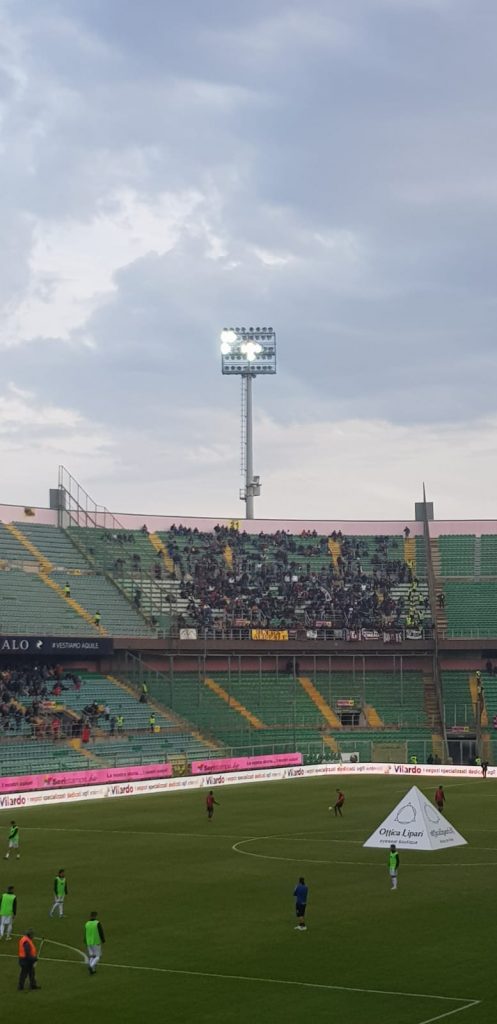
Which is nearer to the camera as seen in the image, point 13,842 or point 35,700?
point 13,842

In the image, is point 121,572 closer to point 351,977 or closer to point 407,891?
point 407,891

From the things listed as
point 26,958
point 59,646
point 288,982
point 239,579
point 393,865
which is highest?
point 239,579

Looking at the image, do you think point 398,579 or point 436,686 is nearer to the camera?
point 436,686

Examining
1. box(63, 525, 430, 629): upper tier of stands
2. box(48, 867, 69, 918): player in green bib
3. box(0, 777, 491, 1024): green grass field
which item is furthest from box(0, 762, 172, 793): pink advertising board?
box(48, 867, 69, 918): player in green bib

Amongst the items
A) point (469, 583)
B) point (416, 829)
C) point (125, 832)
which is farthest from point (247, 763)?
point (416, 829)

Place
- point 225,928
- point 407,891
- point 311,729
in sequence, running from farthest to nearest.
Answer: point 311,729
point 407,891
point 225,928

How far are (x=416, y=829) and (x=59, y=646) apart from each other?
1698 inches

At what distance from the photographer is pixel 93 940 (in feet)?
97.0

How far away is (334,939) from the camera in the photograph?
33188 mm

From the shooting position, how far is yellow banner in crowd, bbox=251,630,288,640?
100m

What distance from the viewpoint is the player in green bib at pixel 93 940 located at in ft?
96.5

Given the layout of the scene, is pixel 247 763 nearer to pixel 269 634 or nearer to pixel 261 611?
pixel 269 634

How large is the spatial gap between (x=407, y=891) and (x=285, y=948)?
906 centimetres

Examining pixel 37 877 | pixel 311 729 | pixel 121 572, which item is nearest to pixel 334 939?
pixel 37 877
